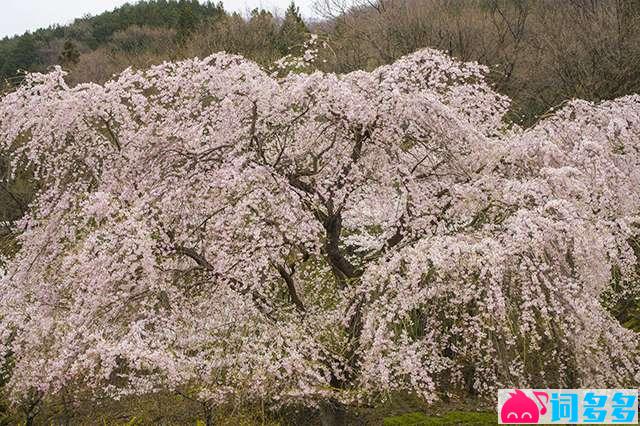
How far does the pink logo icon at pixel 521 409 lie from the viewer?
4.51m

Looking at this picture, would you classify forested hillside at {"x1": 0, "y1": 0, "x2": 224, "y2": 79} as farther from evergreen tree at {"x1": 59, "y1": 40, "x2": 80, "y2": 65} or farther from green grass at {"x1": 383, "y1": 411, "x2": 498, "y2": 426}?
green grass at {"x1": 383, "y1": 411, "x2": 498, "y2": 426}

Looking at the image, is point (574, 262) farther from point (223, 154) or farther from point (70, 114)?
point (70, 114)

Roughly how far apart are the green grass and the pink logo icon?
6.45 ft

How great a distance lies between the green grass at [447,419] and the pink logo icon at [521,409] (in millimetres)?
1967

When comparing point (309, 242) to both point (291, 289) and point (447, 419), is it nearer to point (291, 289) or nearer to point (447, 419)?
point (291, 289)

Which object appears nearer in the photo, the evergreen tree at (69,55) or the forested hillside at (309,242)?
the forested hillside at (309,242)

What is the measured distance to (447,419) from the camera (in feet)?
22.1

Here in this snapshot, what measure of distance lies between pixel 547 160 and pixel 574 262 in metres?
1.20

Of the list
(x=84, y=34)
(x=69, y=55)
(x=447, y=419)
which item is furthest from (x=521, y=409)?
(x=84, y=34)

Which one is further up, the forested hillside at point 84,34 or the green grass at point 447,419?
the forested hillside at point 84,34

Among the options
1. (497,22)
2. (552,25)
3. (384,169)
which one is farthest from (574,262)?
(497,22)

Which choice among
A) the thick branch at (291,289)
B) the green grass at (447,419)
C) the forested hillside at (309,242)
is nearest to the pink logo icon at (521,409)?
the forested hillside at (309,242)

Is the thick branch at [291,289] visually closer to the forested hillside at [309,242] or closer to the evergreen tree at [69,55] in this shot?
the forested hillside at [309,242]

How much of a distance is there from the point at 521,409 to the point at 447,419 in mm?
2348
